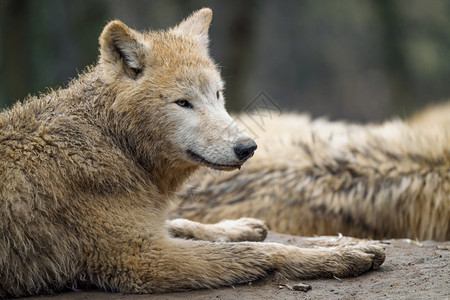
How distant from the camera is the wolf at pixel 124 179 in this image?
162 inches

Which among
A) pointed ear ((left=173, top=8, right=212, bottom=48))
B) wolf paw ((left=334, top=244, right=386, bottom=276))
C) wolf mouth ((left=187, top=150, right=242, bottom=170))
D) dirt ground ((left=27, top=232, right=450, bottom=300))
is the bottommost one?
dirt ground ((left=27, top=232, right=450, bottom=300))

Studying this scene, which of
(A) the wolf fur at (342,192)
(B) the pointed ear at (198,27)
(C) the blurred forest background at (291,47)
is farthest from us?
(C) the blurred forest background at (291,47)

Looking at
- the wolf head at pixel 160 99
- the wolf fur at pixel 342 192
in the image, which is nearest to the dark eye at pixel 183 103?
the wolf head at pixel 160 99

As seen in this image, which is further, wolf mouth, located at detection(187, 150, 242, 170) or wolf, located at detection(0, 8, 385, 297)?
wolf mouth, located at detection(187, 150, 242, 170)

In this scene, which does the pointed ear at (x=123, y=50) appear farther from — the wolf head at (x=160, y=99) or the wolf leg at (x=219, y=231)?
the wolf leg at (x=219, y=231)

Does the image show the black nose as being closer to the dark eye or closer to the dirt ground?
the dark eye

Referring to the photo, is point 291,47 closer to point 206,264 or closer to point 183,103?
point 183,103

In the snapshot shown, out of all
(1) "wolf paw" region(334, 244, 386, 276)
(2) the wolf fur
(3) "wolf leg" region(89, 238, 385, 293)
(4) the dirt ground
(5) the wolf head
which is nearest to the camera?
(4) the dirt ground

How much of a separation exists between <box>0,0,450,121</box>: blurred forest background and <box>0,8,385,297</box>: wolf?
21.5 feet

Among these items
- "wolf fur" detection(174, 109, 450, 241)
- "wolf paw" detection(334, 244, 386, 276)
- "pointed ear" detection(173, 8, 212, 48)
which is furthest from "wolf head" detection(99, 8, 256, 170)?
"wolf fur" detection(174, 109, 450, 241)

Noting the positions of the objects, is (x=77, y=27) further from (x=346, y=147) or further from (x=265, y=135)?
(x=346, y=147)

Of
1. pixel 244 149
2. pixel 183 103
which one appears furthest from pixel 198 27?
pixel 244 149

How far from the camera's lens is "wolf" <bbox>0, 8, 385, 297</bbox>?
4117mm

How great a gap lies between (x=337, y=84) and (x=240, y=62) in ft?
27.8
